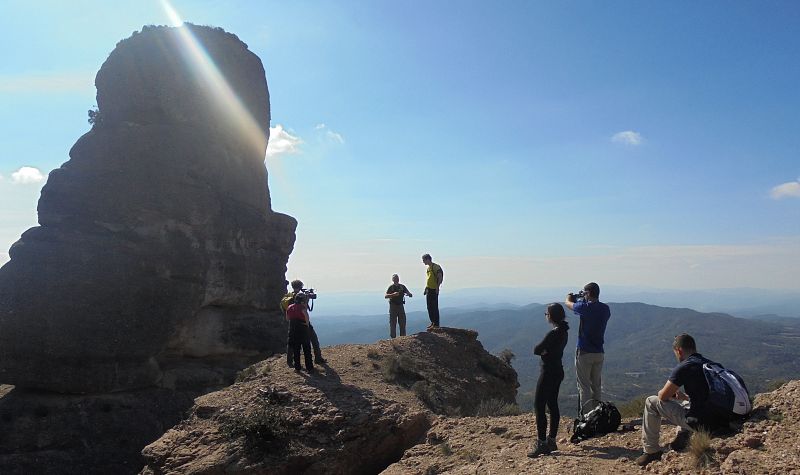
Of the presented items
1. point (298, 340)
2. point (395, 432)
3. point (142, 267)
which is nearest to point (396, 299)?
point (298, 340)

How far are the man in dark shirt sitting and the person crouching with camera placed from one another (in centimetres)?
856

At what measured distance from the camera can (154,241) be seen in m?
26.5

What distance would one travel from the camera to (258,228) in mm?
31922

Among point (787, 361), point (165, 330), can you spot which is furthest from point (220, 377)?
point (787, 361)

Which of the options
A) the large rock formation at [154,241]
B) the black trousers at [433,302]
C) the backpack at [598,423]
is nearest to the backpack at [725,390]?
the backpack at [598,423]

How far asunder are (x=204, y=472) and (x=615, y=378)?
493ft

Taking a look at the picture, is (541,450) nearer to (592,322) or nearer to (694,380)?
(592,322)

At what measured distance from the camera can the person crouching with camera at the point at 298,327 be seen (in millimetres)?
13375

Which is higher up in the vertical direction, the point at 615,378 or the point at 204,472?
the point at 204,472

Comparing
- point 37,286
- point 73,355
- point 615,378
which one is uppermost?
point 37,286

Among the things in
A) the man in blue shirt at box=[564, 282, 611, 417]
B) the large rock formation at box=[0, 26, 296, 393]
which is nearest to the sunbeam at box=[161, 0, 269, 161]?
the large rock formation at box=[0, 26, 296, 393]

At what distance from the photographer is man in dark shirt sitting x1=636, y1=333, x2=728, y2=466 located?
23.5 ft

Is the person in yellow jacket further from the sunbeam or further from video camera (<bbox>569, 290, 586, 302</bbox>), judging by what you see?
the sunbeam

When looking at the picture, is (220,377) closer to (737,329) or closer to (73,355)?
(73,355)
